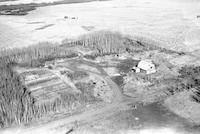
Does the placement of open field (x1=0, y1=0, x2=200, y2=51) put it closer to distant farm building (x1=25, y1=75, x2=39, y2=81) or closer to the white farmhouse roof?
the white farmhouse roof

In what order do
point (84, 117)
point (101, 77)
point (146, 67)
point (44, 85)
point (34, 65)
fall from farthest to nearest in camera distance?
point (34, 65)
point (146, 67)
point (101, 77)
point (44, 85)
point (84, 117)

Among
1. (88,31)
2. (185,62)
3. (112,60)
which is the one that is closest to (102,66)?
(112,60)

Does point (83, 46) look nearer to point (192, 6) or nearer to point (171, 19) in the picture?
point (171, 19)

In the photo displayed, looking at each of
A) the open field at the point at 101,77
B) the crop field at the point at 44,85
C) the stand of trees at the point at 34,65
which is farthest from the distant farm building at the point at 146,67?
the crop field at the point at 44,85

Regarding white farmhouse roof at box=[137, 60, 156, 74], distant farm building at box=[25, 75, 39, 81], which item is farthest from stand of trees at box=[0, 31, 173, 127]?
white farmhouse roof at box=[137, 60, 156, 74]

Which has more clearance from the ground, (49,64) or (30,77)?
(49,64)

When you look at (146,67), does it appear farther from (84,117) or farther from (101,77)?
(84,117)

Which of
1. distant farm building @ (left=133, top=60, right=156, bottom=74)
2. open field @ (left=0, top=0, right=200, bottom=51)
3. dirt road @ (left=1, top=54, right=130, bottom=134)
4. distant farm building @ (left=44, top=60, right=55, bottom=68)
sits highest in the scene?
open field @ (left=0, top=0, right=200, bottom=51)

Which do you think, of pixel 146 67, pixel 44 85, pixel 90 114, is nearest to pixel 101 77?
pixel 146 67

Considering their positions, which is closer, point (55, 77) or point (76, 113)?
point (76, 113)

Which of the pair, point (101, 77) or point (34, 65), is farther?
point (34, 65)

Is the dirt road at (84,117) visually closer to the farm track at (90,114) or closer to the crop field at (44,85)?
the farm track at (90,114)
